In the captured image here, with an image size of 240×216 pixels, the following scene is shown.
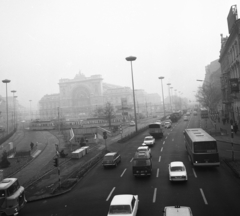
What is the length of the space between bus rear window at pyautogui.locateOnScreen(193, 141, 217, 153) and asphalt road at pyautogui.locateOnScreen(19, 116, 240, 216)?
74.8 inches

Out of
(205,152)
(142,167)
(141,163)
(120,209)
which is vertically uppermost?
(205,152)

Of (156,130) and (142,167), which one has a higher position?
(156,130)

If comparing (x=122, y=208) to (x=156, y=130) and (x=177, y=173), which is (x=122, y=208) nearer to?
(x=177, y=173)

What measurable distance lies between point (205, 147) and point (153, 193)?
23.4ft

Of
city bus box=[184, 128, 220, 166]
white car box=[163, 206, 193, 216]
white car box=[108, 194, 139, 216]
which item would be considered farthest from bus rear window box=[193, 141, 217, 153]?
white car box=[163, 206, 193, 216]

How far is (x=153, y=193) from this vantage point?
16.1 m

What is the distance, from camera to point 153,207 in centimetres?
1382

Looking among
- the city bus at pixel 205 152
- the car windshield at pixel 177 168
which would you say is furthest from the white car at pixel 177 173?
the city bus at pixel 205 152

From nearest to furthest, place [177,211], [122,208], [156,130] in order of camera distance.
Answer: [177,211], [122,208], [156,130]

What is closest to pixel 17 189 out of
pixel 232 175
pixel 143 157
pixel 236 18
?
pixel 143 157

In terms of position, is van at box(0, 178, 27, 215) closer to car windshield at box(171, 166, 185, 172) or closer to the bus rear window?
car windshield at box(171, 166, 185, 172)

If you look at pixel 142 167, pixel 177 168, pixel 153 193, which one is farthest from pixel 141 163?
pixel 153 193

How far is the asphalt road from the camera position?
1375 centimetres

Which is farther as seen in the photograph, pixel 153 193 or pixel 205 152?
pixel 205 152
